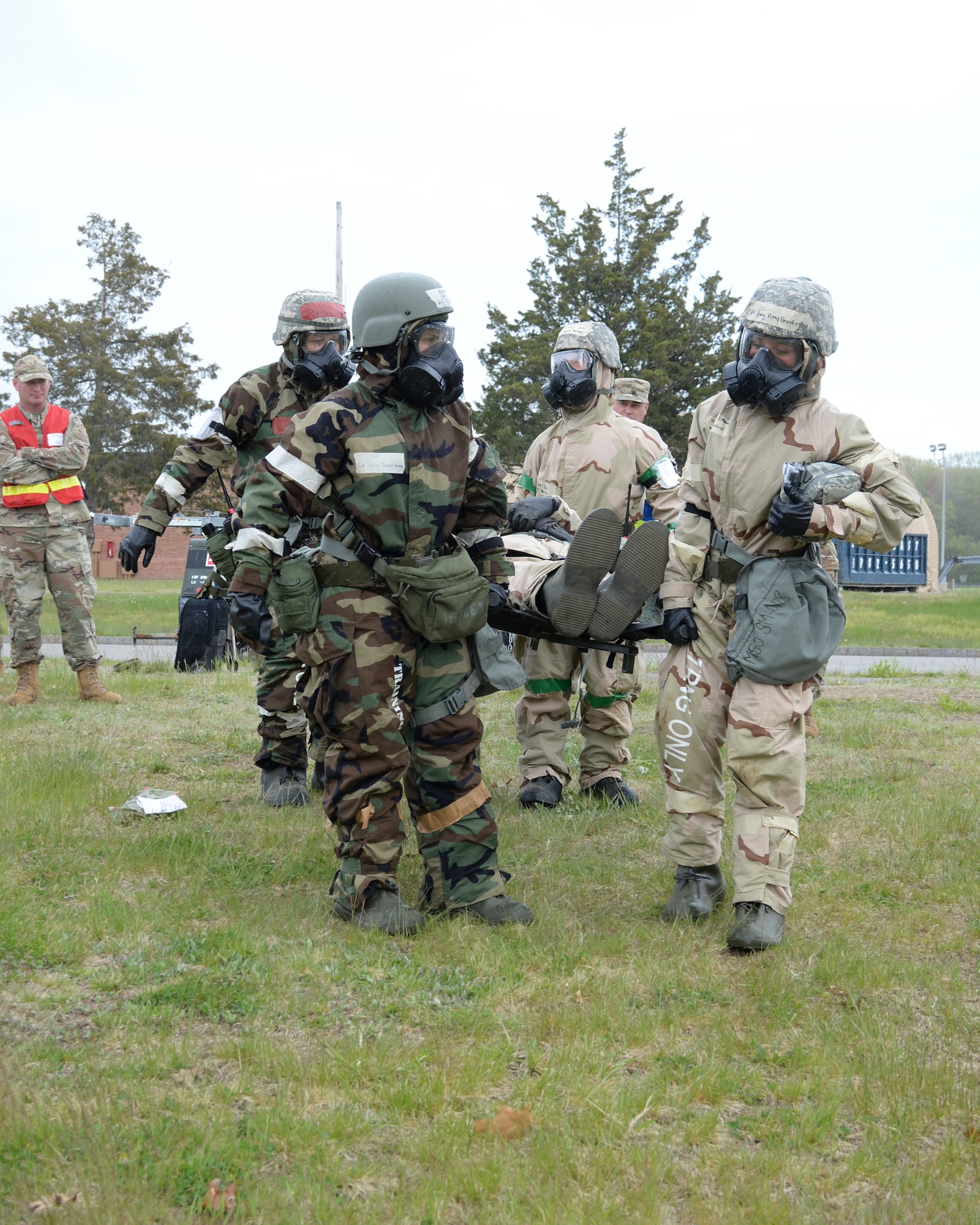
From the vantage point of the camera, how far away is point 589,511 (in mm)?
6844

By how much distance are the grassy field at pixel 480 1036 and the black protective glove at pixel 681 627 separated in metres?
1.13

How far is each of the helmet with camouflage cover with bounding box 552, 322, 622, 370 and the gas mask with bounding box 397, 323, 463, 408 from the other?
93.4 inches

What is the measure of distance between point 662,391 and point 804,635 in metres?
25.9

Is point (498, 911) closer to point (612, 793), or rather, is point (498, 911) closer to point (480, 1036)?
point (480, 1036)

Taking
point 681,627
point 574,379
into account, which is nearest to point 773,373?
point 681,627

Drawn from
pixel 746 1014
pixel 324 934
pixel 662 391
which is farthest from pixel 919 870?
pixel 662 391

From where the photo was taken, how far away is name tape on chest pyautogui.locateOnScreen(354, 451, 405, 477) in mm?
4340

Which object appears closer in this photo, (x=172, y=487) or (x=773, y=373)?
(x=773, y=373)

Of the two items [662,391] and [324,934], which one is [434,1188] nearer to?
[324,934]

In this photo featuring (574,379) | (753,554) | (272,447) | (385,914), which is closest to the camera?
(385,914)

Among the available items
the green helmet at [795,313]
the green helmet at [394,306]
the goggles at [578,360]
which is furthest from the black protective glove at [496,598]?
the goggles at [578,360]

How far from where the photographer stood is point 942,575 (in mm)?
55281

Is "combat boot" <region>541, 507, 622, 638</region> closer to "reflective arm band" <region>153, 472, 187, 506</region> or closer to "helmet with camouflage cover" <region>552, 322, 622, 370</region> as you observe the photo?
"helmet with camouflage cover" <region>552, 322, 622, 370</region>

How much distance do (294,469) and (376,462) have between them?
0.99 feet
